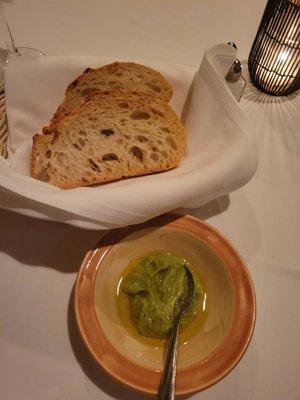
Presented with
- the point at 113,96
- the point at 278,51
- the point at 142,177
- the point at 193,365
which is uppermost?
the point at 278,51

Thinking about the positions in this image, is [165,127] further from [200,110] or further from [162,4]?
[162,4]

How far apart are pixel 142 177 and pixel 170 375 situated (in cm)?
42

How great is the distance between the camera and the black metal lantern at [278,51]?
0.86 meters

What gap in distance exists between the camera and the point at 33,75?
3.01ft

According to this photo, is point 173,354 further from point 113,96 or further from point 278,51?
point 278,51

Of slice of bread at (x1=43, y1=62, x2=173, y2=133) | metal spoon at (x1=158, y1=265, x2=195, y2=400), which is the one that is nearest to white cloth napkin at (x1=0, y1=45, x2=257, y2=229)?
slice of bread at (x1=43, y1=62, x2=173, y2=133)

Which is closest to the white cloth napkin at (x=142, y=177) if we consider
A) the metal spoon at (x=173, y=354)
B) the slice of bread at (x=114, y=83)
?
the slice of bread at (x=114, y=83)

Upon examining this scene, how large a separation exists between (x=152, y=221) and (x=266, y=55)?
0.59 meters

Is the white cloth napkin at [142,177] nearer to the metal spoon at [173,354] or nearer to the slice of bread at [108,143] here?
the slice of bread at [108,143]

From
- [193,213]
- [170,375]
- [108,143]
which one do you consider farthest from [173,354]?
[108,143]

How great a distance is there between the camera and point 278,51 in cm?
94

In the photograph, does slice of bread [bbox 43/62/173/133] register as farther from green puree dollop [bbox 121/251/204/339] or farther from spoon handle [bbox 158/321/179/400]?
spoon handle [bbox 158/321/179/400]

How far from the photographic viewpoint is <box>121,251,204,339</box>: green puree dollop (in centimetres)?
68

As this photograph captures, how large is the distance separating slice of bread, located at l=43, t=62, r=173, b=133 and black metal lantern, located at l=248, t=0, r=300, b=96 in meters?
0.29
